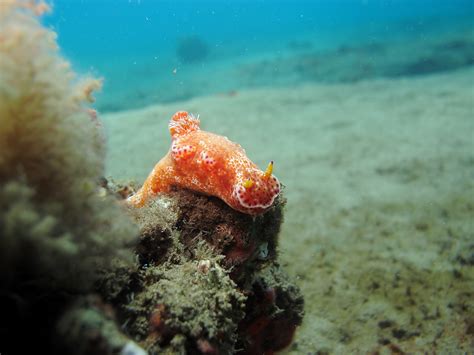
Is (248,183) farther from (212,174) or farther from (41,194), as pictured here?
(41,194)

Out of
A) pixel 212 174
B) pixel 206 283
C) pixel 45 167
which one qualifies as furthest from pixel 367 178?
pixel 45 167

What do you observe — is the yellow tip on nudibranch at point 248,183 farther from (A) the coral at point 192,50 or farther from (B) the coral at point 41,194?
(A) the coral at point 192,50

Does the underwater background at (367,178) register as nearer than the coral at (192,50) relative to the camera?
Yes

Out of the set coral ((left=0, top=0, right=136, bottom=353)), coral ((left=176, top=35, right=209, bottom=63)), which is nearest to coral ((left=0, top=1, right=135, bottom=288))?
coral ((left=0, top=0, right=136, bottom=353))

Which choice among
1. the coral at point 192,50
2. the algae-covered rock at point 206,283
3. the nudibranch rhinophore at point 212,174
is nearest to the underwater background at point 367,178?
the nudibranch rhinophore at point 212,174

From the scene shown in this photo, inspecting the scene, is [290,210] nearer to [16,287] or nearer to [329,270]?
[329,270]

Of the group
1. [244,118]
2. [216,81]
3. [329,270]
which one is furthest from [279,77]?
[329,270]
